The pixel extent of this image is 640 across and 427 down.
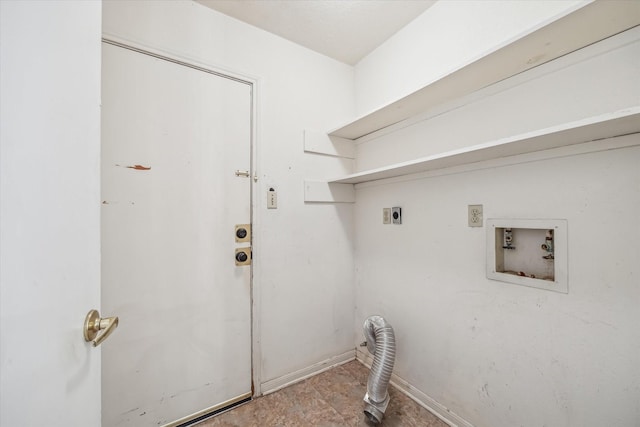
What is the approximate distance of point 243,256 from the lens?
5.36 feet

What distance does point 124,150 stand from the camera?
1320mm

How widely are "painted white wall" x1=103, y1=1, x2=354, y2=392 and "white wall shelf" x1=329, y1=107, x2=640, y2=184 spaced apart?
77 cm

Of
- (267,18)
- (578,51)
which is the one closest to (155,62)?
(267,18)

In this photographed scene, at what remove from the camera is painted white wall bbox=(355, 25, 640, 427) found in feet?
3.12

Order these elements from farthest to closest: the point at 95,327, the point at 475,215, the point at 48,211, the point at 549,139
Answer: the point at 475,215, the point at 549,139, the point at 95,327, the point at 48,211

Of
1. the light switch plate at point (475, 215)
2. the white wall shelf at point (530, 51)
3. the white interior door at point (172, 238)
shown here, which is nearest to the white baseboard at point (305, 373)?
the white interior door at point (172, 238)

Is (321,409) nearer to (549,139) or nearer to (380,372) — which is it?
(380,372)

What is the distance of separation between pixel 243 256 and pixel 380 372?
3.56 ft

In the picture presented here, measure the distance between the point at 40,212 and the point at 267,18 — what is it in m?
1.72

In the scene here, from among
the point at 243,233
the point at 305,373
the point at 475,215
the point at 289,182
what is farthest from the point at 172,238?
the point at 475,215

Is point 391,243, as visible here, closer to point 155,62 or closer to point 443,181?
point 443,181

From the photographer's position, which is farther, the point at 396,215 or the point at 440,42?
the point at 396,215

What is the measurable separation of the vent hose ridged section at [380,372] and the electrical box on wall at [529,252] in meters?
0.70

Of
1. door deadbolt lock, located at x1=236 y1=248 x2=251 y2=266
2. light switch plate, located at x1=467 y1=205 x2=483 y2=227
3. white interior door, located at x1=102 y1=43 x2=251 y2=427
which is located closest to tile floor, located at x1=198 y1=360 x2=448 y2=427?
white interior door, located at x1=102 y1=43 x2=251 y2=427
